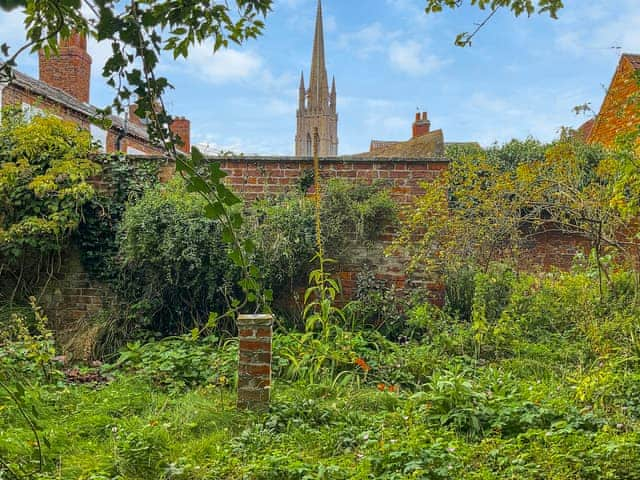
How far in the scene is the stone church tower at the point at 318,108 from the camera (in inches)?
1934

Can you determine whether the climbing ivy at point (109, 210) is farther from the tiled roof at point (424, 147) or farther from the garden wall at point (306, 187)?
the tiled roof at point (424, 147)

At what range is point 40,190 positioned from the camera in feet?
17.7

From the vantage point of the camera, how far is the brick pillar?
11.2 ft

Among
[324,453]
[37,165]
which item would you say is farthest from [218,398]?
[37,165]

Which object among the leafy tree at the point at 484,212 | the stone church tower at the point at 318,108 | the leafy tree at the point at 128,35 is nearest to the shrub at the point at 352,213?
the leafy tree at the point at 484,212

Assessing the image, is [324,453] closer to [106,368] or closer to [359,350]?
[359,350]

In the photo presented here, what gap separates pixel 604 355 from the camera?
4078 millimetres

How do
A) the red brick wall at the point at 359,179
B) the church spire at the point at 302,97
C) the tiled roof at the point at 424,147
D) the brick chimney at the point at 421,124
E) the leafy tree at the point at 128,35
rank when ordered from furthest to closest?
the church spire at the point at 302,97, the brick chimney at the point at 421,124, the tiled roof at the point at 424,147, the red brick wall at the point at 359,179, the leafy tree at the point at 128,35

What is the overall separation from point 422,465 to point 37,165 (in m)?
→ 5.19

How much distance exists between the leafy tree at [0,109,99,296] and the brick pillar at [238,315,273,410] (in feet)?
9.96

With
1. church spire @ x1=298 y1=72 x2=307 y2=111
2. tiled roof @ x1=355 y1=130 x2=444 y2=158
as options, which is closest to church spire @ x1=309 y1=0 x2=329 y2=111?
church spire @ x1=298 y1=72 x2=307 y2=111

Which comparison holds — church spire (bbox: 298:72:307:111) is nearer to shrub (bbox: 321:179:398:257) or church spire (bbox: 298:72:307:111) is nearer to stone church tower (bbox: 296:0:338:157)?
stone church tower (bbox: 296:0:338:157)

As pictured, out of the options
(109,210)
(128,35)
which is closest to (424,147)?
(109,210)

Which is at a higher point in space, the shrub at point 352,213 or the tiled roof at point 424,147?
the tiled roof at point 424,147
